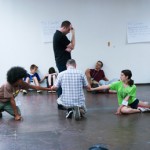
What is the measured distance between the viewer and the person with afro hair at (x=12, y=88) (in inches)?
184

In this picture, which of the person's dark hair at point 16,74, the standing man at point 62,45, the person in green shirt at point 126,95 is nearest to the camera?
the person's dark hair at point 16,74

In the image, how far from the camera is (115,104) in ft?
19.7

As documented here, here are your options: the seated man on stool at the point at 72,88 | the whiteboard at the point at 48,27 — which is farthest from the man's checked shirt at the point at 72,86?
the whiteboard at the point at 48,27

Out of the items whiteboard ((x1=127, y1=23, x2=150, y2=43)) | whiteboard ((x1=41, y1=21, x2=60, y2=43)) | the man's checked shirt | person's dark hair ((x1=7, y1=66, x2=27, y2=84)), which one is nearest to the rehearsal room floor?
the man's checked shirt

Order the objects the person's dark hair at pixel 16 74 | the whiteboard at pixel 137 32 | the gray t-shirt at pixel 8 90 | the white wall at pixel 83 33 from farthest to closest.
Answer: the whiteboard at pixel 137 32
the white wall at pixel 83 33
the gray t-shirt at pixel 8 90
the person's dark hair at pixel 16 74

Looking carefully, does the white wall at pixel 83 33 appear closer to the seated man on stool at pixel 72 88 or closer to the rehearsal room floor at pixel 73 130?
the rehearsal room floor at pixel 73 130

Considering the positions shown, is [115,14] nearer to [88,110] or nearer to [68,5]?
[68,5]

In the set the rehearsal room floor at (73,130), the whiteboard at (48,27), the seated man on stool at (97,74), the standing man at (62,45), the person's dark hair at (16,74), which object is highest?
the whiteboard at (48,27)

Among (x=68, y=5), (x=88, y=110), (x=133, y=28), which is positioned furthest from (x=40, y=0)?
(x=88, y=110)

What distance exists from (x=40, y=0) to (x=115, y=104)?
3.66m

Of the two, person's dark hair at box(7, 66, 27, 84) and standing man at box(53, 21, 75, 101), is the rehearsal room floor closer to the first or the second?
person's dark hair at box(7, 66, 27, 84)

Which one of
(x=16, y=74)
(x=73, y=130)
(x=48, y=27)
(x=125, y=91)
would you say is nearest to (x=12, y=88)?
(x=16, y=74)

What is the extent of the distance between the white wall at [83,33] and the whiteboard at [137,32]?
0.12 meters

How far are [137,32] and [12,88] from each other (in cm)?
487
